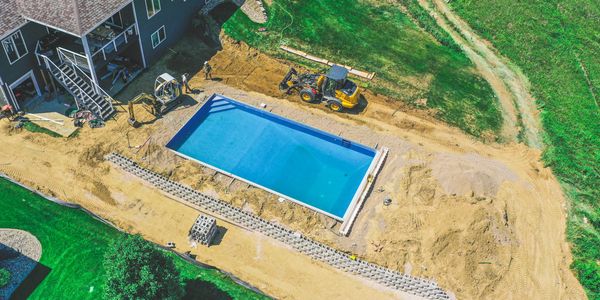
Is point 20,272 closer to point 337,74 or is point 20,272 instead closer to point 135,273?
point 135,273

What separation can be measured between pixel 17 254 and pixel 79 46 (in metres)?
13.6

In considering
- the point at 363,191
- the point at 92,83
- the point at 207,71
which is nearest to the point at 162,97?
the point at 207,71

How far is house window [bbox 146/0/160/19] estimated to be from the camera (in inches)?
1299

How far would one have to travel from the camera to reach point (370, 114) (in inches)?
1318

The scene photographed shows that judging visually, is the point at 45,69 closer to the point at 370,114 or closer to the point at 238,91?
the point at 238,91

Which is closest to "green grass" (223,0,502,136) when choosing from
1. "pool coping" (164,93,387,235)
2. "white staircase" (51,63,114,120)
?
"pool coping" (164,93,387,235)

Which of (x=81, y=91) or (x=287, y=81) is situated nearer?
(x=81, y=91)

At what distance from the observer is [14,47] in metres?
28.9

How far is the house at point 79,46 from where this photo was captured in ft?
94.2

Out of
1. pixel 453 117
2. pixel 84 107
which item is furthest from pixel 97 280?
pixel 453 117

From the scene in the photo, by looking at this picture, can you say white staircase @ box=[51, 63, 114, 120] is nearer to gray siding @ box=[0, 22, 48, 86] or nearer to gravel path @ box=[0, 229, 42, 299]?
gray siding @ box=[0, 22, 48, 86]

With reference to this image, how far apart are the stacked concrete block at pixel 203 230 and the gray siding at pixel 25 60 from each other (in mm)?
14853

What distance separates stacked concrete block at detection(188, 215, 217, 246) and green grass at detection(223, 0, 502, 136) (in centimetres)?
1600

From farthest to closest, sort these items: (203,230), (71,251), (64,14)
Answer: (64,14), (203,230), (71,251)
